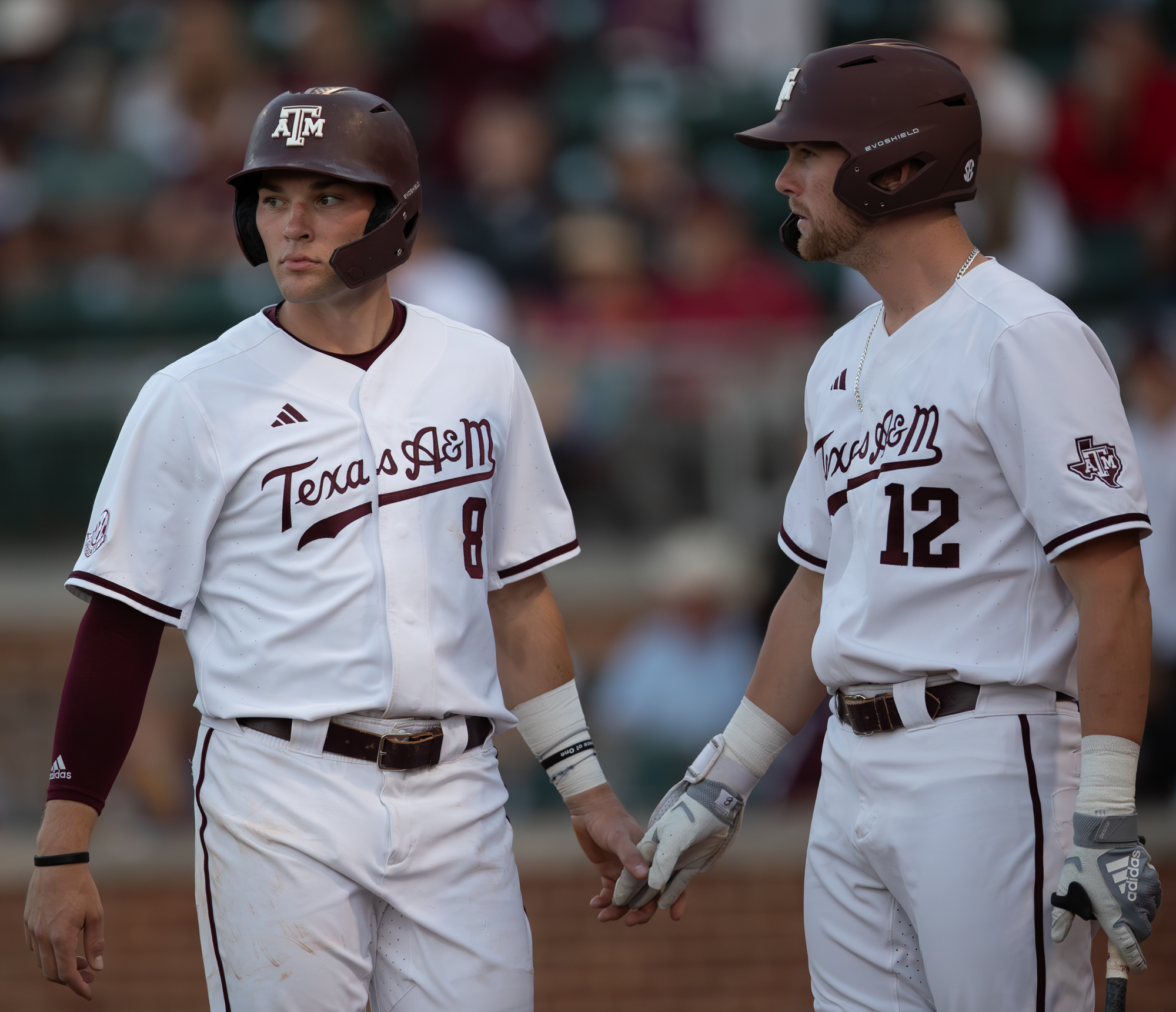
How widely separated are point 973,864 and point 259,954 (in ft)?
4.49

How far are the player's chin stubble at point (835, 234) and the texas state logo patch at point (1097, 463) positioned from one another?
0.65m

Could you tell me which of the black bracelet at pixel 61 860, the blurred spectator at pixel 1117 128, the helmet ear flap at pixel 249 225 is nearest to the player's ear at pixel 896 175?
the helmet ear flap at pixel 249 225

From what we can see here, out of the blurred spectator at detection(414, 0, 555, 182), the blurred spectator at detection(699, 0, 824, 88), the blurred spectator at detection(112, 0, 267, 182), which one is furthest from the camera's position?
the blurred spectator at detection(699, 0, 824, 88)

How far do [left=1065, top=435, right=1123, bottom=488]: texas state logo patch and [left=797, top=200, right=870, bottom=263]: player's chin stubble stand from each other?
648 mm

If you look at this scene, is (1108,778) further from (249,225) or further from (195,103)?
(195,103)

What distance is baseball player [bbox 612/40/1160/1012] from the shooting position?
2895mm

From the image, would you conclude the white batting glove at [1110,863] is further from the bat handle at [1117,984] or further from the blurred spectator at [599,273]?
the blurred spectator at [599,273]

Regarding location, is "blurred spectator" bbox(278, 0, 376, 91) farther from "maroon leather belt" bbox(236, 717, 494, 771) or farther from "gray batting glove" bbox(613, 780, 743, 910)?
"maroon leather belt" bbox(236, 717, 494, 771)

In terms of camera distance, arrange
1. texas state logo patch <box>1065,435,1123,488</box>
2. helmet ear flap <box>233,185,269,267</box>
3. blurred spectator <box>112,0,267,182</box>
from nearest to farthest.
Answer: texas state logo patch <box>1065,435,1123,488</box> → helmet ear flap <box>233,185,269,267</box> → blurred spectator <box>112,0,267,182</box>

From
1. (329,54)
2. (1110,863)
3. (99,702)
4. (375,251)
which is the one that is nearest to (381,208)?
(375,251)

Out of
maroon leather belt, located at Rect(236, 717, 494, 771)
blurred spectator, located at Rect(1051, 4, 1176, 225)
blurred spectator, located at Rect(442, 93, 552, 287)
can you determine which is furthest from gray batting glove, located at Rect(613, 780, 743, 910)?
blurred spectator, located at Rect(1051, 4, 1176, 225)

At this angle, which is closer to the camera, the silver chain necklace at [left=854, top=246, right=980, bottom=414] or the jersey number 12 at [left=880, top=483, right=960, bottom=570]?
the jersey number 12 at [left=880, top=483, right=960, bottom=570]

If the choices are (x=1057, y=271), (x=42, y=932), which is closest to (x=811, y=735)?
(x=1057, y=271)

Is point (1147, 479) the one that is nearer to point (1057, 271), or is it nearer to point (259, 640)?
point (1057, 271)
